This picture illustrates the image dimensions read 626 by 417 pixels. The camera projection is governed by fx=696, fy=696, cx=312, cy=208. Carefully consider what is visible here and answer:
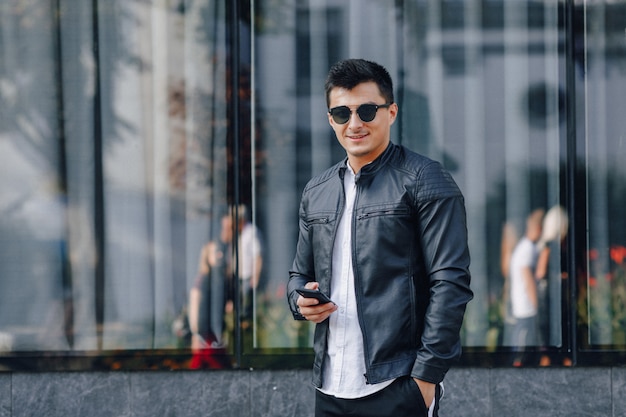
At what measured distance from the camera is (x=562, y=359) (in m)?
5.30

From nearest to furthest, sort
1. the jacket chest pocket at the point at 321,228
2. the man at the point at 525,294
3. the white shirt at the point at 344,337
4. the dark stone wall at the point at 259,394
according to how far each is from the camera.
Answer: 1. the white shirt at the point at 344,337
2. the jacket chest pocket at the point at 321,228
3. the dark stone wall at the point at 259,394
4. the man at the point at 525,294

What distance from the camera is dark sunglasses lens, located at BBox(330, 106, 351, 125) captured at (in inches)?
113

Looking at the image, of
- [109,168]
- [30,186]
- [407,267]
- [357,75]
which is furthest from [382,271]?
[30,186]

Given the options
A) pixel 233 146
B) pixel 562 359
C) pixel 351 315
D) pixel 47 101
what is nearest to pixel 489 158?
pixel 562 359

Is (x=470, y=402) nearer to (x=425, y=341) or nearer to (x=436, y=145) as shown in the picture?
(x=436, y=145)

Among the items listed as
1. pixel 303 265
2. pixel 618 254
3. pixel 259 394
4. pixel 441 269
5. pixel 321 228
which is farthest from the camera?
pixel 618 254

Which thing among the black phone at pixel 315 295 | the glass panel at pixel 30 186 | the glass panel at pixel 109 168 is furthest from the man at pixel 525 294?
the glass panel at pixel 30 186

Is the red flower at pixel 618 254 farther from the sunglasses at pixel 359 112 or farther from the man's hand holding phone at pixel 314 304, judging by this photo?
the man's hand holding phone at pixel 314 304

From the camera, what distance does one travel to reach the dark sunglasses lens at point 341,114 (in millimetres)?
2867

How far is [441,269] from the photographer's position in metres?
2.67

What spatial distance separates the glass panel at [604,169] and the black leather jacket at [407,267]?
3.05 meters

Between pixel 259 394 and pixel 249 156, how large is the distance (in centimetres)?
182

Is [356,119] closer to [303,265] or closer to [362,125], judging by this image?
[362,125]

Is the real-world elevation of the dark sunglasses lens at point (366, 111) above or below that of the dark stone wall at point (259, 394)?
above
